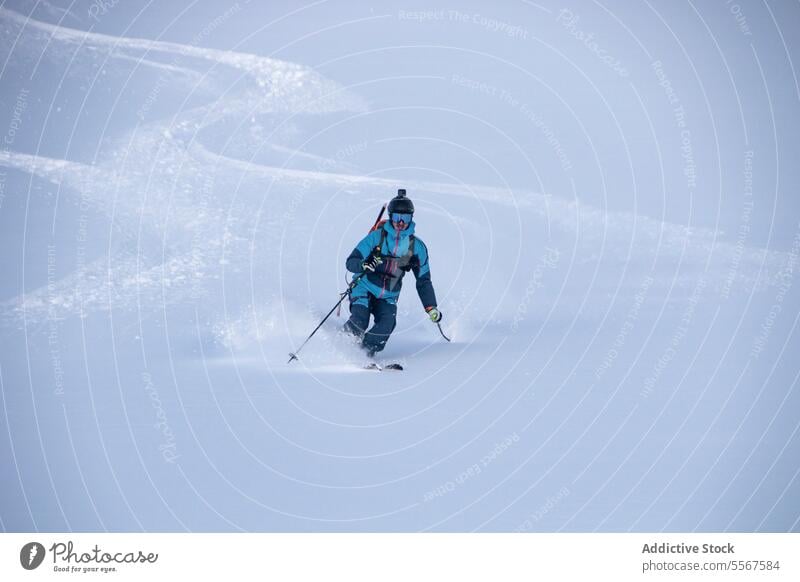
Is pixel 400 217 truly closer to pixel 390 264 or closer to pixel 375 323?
pixel 390 264

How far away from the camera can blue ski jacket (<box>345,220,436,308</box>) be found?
305 inches

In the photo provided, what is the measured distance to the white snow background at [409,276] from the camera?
15.1ft

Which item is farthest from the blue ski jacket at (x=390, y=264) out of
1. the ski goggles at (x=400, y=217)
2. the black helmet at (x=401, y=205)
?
the black helmet at (x=401, y=205)

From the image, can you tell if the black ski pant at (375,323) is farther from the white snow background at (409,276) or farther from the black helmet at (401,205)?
the black helmet at (401,205)

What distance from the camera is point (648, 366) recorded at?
7188 millimetres

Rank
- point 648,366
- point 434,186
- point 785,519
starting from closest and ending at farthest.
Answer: point 785,519, point 648,366, point 434,186

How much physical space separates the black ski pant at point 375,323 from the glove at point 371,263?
0.44m

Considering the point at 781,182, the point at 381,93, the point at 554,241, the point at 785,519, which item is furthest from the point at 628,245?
the point at 785,519

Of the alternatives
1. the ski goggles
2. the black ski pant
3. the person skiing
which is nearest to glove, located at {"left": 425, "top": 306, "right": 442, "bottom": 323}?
the person skiing

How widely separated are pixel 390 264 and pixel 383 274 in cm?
13

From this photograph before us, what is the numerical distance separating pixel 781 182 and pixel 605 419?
1099 centimetres

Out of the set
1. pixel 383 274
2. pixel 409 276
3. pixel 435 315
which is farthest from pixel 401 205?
pixel 409 276

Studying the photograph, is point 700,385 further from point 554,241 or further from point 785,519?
point 554,241

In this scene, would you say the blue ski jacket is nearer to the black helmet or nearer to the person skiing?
the person skiing
